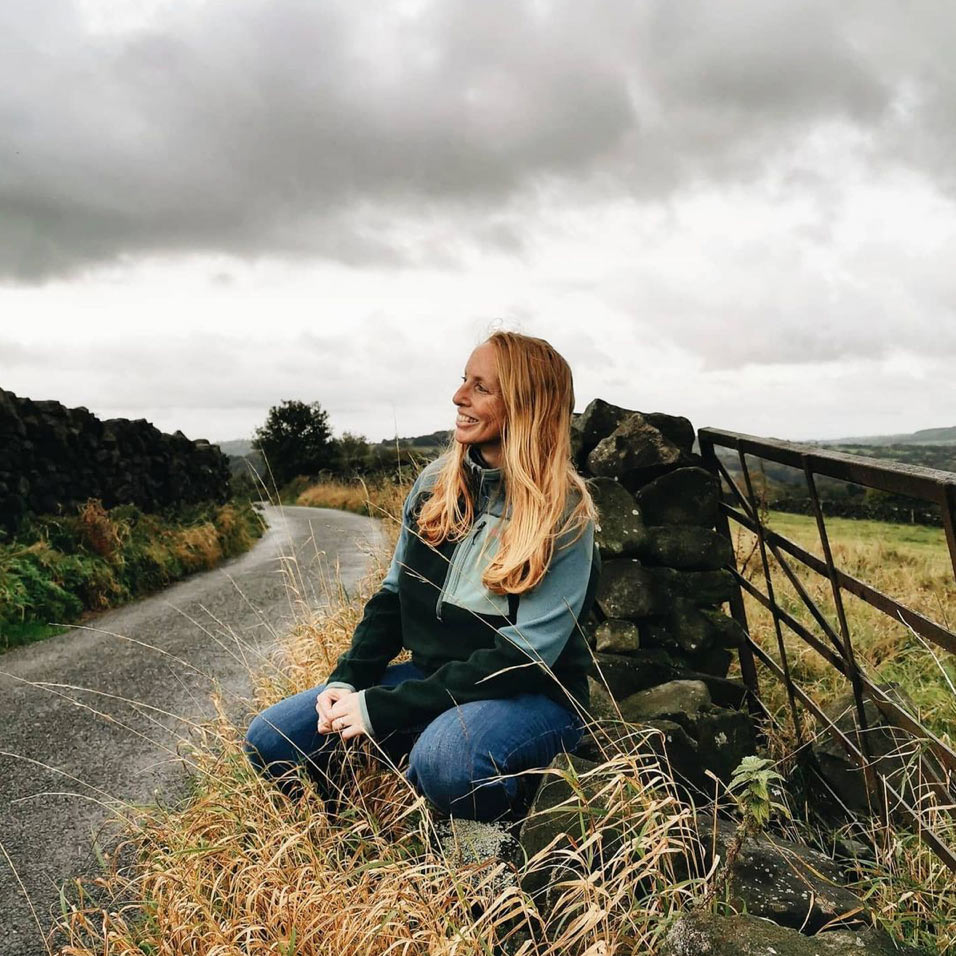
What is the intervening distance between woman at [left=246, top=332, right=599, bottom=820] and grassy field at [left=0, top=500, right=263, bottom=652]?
183 inches

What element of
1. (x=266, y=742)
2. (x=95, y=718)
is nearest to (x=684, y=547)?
(x=266, y=742)

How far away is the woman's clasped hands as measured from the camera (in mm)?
2605

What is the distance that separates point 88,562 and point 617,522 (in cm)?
645

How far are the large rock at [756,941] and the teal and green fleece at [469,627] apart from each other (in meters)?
0.68

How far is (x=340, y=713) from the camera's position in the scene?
8.68 feet

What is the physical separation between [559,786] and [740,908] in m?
0.60

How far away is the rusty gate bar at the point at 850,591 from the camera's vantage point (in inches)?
103

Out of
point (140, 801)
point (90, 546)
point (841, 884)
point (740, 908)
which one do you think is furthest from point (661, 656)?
point (90, 546)

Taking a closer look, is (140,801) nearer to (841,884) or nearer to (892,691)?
(841,884)

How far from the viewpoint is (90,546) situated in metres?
9.20

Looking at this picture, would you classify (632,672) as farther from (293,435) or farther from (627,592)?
(293,435)

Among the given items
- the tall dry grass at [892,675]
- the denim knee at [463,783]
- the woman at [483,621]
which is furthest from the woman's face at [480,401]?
the tall dry grass at [892,675]

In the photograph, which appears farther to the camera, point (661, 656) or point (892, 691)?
point (661, 656)

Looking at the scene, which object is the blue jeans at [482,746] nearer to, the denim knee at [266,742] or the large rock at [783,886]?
the denim knee at [266,742]
